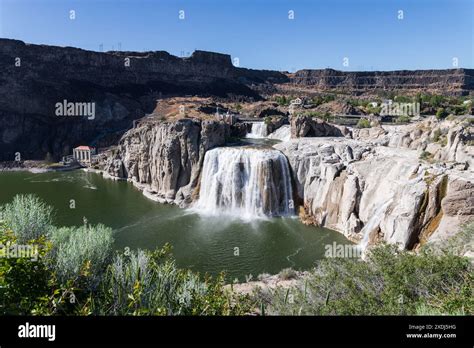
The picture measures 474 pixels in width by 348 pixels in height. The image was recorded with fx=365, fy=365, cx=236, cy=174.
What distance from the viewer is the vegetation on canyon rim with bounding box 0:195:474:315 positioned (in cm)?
686

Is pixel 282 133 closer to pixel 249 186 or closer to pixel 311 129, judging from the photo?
pixel 311 129

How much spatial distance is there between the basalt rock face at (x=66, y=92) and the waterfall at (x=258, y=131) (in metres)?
26.5

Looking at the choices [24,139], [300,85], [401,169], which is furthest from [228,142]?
[300,85]

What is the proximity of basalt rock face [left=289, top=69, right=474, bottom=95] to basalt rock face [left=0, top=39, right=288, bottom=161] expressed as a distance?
157ft

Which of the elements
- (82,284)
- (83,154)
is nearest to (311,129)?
(82,284)

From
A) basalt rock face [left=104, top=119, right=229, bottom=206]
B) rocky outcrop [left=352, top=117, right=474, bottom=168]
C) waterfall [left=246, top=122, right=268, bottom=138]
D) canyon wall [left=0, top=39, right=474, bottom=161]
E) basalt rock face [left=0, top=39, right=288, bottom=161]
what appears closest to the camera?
rocky outcrop [left=352, top=117, right=474, bottom=168]

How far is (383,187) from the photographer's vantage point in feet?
74.0

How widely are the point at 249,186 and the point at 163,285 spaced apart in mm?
21207

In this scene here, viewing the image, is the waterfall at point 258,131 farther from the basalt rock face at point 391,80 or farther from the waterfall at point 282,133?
the basalt rock face at point 391,80

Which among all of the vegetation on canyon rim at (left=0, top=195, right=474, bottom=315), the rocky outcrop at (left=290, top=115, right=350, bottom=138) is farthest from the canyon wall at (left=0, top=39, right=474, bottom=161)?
the vegetation on canyon rim at (left=0, top=195, right=474, bottom=315)

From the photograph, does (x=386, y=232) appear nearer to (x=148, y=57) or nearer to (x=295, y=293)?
(x=295, y=293)

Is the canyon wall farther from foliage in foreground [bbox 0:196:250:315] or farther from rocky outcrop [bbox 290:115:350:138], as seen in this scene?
foliage in foreground [bbox 0:196:250:315]
